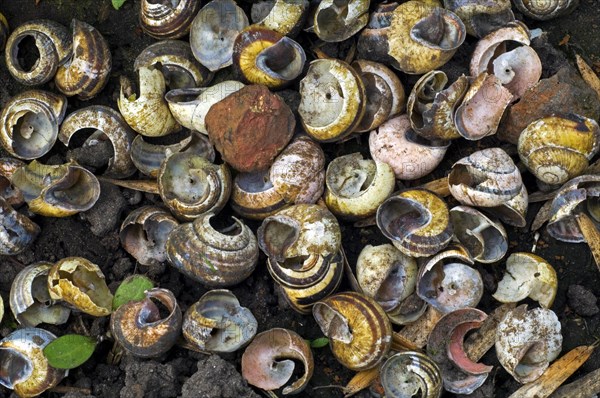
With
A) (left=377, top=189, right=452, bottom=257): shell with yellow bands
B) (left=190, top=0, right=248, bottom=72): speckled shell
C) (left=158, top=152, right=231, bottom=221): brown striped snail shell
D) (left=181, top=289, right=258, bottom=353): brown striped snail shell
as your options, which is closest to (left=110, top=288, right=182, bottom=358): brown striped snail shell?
(left=181, top=289, right=258, bottom=353): brown striped snail shell

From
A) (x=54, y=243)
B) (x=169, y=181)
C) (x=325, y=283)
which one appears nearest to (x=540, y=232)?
(x=325, y=283)

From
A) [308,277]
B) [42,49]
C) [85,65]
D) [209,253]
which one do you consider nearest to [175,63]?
[85,65]

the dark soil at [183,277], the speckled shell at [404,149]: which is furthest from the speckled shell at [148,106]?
the speckled shell at [404,149]

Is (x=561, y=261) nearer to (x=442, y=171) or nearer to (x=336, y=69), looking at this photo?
(x=442, y=171)

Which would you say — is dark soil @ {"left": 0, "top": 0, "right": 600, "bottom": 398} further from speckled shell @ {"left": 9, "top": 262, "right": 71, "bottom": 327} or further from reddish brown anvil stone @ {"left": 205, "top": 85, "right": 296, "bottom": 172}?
reddish brown anvil stone @ {"left": 205, "top": 85, "right": 296, "bottom": 172}

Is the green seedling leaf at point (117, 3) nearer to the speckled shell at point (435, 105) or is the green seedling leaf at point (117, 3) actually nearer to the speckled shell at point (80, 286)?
the speckled shell at point (80, 286)

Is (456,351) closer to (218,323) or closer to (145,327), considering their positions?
(218,323)
